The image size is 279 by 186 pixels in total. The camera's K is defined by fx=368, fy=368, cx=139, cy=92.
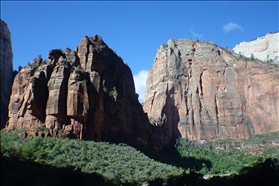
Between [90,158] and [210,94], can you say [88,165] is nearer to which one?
[90,158]

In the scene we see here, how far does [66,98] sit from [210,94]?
6588cm

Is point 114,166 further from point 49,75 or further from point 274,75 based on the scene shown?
point 274,75

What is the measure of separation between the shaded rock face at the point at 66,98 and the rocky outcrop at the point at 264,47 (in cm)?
9593

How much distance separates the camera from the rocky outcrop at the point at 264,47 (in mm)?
151000

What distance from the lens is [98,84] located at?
63219 millimetres

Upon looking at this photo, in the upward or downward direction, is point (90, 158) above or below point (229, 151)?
below

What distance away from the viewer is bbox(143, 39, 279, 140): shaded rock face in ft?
348

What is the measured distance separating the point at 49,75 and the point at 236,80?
71.1 meters

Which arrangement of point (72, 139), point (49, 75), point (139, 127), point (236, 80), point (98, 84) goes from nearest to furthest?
point (72, 139), point (49, 75), point (98, 84), point (139, 127), point (236, 80)

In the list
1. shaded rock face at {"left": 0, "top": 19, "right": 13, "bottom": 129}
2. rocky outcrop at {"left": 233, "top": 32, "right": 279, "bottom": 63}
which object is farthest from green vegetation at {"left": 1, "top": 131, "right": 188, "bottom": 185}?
rocky outcrop at {"left": 233, "top": 32, "right": 279, "bottom": 63}

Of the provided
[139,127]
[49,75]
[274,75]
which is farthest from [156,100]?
[49,75]

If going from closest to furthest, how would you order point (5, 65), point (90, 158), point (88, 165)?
point (88, 165) < point (90, 158) < point (5, 65)

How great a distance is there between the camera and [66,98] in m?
56.5

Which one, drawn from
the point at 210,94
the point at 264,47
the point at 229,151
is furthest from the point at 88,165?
the point at 264,47
